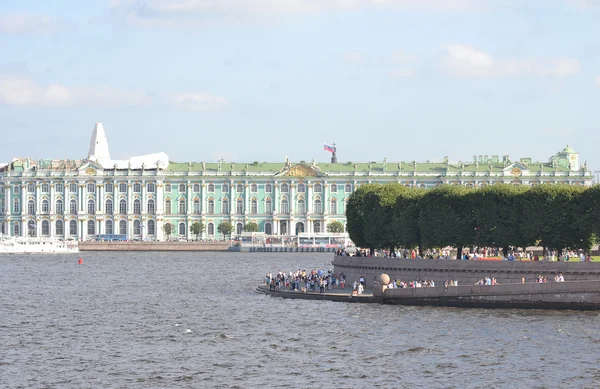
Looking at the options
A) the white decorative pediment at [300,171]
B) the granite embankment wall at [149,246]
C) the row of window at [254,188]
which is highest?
the white decorative pediment at [300,171]

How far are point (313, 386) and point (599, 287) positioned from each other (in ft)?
60.1

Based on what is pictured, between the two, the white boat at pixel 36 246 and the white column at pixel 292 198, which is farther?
the white column at pixel 292 198

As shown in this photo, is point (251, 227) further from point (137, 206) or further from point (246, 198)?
point (137, 206)

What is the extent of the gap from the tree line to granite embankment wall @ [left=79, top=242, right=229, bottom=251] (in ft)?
191

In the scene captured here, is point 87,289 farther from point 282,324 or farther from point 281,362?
point 281,362

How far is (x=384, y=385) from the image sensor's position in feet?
113

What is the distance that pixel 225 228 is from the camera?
136625 millimetres

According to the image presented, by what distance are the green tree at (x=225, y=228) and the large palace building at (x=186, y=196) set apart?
1988 millimetres

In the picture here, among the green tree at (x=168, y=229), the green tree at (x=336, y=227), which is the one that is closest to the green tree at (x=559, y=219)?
the green tree at (x=336, y=227)

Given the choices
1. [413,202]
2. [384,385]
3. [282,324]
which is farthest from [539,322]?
[413,202]

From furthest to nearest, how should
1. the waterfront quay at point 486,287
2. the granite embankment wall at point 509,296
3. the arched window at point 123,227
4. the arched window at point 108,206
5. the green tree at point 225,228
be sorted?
1. the arched window at point 108,206
2. the arched window at point 123,227
3. the green tree at point 225,228
4. the waterfront quay at point 486,287
5. the granite embankment wall at point 509,296

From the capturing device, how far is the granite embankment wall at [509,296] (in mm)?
48406

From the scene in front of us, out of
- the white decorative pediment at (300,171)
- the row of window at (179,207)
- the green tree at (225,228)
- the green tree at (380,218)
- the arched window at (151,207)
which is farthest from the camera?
the white decorative pediment at (300,171)

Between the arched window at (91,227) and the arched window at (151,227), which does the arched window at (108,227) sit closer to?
the arched window at (91,227)
